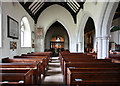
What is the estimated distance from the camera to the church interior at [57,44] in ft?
6.55

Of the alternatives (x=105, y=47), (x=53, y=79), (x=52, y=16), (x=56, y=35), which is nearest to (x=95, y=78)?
(x=53, y=79)

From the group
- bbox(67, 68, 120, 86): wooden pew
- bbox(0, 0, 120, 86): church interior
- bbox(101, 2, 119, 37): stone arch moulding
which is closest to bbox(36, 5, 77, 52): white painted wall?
bbox(0, 0, 120, 86): church interior

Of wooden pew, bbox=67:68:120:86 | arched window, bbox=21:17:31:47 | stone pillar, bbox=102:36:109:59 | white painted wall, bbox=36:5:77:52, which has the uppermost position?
white painted wall, bbox=36:5:77:52

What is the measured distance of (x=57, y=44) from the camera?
18.0 meters

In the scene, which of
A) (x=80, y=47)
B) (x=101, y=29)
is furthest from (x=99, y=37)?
(x=80, y=47)

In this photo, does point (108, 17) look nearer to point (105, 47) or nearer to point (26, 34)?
point (105, 47)

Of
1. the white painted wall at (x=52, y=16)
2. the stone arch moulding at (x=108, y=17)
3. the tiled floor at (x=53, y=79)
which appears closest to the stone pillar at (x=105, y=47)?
the stone arch moulding at (x=108, y=17)

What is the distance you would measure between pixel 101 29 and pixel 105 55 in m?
1.27

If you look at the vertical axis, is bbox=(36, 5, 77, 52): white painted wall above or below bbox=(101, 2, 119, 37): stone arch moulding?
above

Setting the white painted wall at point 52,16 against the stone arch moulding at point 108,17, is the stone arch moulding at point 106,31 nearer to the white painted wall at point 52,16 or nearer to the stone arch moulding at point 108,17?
the stone arch moulding at point 108,17

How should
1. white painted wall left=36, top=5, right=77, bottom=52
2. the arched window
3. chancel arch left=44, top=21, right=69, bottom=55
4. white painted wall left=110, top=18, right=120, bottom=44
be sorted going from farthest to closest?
chancel arch left=44, top=21, right=69, bottom=55
white painted wall left=36, top=5, right=77, bottom=52
white painted wall left=110, top=18, right=120, bottom=44
the arched window

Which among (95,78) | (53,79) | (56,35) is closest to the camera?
(95,78)

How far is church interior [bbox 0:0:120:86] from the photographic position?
200cm

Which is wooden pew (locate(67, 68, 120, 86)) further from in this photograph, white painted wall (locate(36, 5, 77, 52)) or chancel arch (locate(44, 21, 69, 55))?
chancel arch (locate(44, 21, 69, 55))
